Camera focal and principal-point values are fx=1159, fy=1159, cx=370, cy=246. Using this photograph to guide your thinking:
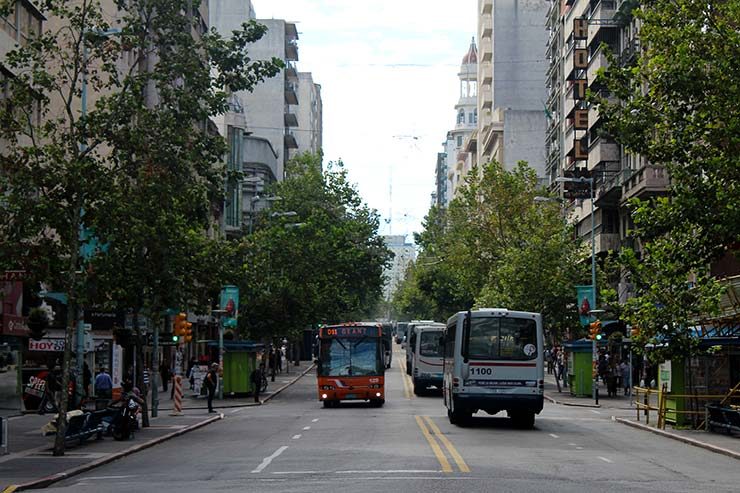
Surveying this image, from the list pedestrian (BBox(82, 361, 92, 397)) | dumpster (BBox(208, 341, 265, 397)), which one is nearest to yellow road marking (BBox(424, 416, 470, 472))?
pedestrian (BBox(82, 361, 92, 397))

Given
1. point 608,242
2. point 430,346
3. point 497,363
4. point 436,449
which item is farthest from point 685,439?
point 608,242

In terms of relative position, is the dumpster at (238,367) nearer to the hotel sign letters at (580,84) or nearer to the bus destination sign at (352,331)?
the bus destination sign at (352,331)

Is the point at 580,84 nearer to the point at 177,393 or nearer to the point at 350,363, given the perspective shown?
the point at 350,363

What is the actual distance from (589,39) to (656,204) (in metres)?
43.5

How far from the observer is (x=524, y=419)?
3259cm

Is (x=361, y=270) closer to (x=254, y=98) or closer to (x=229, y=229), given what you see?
(x=229, y=229)

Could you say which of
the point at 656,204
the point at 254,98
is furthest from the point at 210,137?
the point at 254,98

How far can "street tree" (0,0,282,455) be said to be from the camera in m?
24.8

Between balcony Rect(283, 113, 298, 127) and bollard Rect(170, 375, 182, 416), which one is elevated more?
balcony Rect(283, 113, 298, 127)

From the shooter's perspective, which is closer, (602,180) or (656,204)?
(656,204)

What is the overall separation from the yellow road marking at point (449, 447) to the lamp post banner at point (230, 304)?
1539cm

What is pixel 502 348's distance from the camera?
31125 mm

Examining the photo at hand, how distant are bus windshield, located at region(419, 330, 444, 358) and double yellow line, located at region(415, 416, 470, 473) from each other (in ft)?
54.7

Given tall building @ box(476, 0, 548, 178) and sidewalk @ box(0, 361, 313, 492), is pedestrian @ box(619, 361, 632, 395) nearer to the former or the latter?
sidewalk @ box(0, 361, 313, 492)
